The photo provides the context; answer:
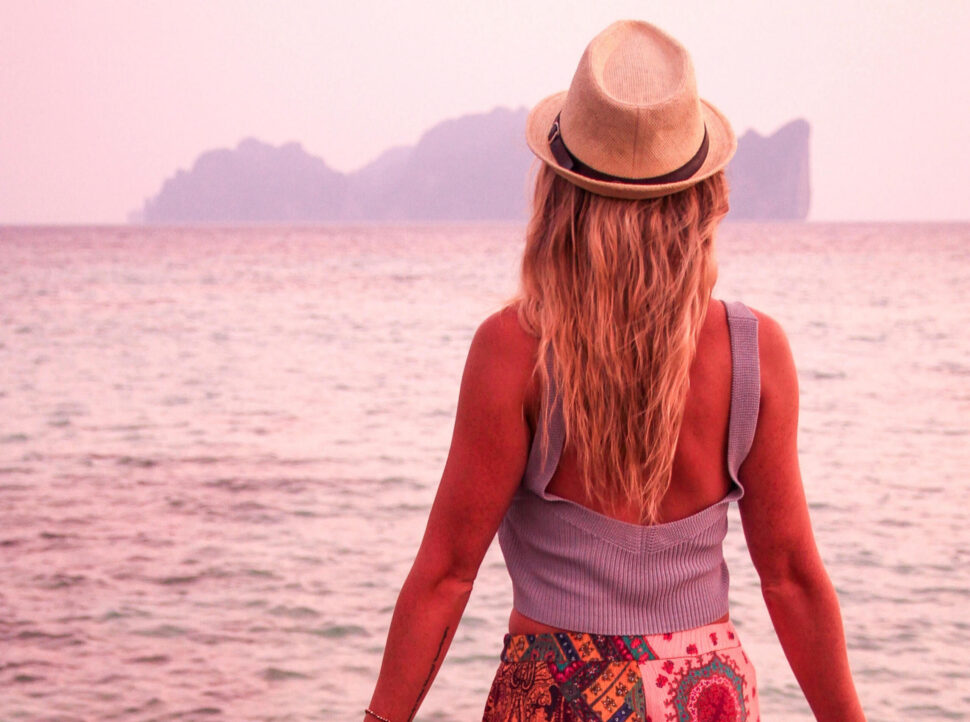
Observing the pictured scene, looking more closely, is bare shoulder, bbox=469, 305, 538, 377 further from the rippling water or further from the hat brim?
the hat brim

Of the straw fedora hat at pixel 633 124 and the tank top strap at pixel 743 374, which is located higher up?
the straw fedora hat at pixel 633 124

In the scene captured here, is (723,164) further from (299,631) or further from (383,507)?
(383,507)

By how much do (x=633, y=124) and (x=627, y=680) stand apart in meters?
0.75

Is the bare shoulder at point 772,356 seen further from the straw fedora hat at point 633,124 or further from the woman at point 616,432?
the straw fedora hat at point 633,124

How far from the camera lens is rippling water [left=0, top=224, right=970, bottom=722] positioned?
520 cm

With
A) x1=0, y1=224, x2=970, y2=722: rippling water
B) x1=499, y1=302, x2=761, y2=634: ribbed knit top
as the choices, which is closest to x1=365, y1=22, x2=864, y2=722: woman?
x1=499, y1=302, x2=761, y2=634: ribbed knit top

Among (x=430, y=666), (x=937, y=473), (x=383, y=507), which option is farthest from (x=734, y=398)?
(x=937, y=473)

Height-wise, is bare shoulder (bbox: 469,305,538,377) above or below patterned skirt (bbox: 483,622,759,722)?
above

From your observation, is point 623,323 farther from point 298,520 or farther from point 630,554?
point 298,520

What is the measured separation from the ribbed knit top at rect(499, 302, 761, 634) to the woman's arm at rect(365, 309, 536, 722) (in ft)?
0.15

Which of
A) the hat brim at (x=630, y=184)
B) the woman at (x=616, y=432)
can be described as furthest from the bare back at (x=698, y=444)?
the hat brim at (x=630, y=184)

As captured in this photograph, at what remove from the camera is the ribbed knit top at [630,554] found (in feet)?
4.86

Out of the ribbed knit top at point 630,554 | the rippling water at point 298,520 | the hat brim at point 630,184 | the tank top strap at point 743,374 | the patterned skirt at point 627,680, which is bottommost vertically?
the rippling water at point 298,520

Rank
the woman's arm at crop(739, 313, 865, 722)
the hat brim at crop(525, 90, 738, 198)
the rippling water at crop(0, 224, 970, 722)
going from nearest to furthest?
the hat brim at crop(525, 90, 738, 198), the woman's arm at crop(739, 313, 865, 722), the rippling water at crop(0, 224, 970, 722)
